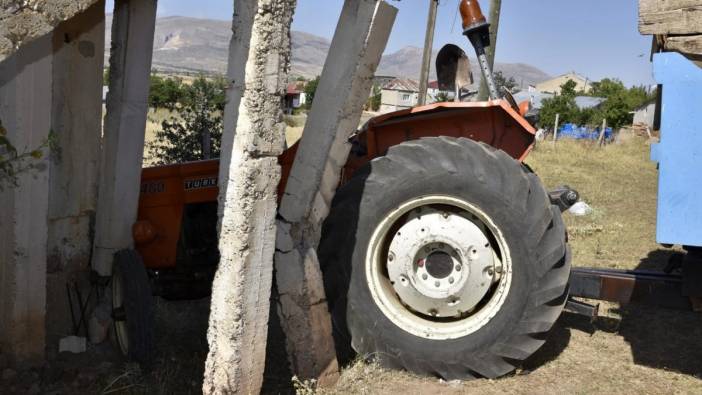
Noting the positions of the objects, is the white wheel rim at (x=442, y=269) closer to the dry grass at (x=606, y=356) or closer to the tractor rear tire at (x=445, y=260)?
the tractor rear tire at (x=445, y=260)

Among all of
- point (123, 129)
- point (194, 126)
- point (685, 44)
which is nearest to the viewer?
point (685, 44)

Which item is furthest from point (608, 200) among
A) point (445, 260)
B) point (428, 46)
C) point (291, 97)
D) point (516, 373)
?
point (445, 260)

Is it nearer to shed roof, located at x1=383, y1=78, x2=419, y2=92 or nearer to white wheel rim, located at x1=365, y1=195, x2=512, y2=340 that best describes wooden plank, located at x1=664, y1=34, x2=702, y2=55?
white wheel rim, located at x1=365, y1=195, x2=512, y2=340

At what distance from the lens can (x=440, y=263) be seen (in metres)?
4.55

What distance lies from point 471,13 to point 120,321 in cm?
315

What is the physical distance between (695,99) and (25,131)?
151 inches

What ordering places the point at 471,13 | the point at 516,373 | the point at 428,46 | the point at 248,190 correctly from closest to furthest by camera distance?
the point at 248,190
the point at 516,373
the point at 471,13
the point at 428,46

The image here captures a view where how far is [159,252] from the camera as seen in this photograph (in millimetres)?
5238

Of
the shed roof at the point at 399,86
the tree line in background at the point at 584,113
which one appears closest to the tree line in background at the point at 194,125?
the tree line in background at the point at 584,113

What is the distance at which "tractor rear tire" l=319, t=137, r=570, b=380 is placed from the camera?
171 inches

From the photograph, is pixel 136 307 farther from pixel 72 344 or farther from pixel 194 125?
pixel 194 125

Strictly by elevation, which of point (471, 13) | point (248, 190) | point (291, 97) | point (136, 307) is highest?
point (471, 13)

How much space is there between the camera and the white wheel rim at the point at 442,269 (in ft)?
14.6

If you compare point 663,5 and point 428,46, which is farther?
point 428,46
